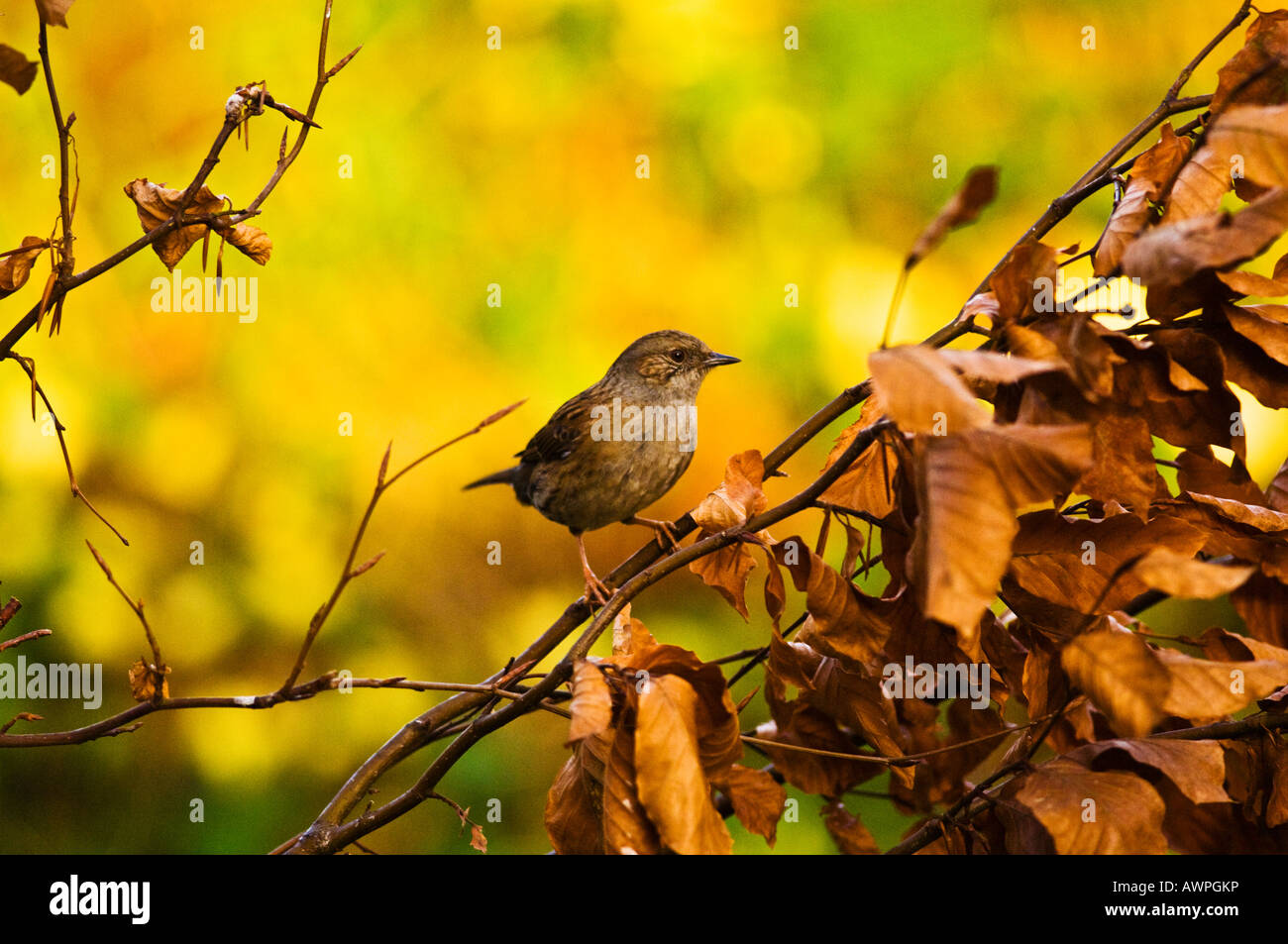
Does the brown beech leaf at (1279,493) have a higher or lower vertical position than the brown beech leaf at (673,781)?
higher

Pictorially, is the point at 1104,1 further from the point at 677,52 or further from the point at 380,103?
the point at 380,103

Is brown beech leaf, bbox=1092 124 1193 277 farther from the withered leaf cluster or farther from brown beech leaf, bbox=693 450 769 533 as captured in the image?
brown beech leaf, bbox=693 450 769 533

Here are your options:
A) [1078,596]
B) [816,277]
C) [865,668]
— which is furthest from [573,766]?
[816,277]

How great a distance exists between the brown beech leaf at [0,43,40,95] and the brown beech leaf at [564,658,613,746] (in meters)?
0.40

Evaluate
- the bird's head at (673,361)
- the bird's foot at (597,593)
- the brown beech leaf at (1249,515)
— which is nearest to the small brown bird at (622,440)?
the bird's head at (673,361)

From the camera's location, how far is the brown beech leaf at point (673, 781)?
1.78 ft

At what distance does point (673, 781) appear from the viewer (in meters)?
0.55

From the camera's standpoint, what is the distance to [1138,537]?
2.09 ft

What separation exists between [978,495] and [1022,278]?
17 cm

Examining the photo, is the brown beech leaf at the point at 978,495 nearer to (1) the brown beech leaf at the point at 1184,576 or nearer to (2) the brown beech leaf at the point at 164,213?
(1) the brown beech leaf at the point at 1184,576

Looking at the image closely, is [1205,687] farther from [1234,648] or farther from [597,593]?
[597,593]

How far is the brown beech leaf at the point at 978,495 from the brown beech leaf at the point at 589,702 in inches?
Answer: 6.7

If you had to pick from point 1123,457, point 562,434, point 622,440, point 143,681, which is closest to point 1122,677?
point 1123,457
